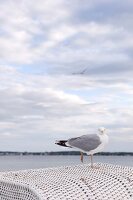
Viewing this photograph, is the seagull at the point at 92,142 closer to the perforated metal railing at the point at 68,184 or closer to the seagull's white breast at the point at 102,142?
the seagull's white breast at the point at 102,142

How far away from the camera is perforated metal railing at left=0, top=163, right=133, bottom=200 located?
10.1m

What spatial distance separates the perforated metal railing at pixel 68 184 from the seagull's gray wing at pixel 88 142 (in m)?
0.50

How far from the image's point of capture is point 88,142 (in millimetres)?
12430

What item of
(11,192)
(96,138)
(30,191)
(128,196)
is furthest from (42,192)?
(96,138)

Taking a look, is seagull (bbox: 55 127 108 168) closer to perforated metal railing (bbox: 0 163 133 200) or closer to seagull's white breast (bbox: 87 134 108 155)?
seagull's white breast (bbox: 87 134 108 155)

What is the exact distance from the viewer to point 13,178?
37.5 ft

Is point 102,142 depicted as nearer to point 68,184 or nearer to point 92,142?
point 92,142

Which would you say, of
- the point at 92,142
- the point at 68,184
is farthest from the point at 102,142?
the point at 68,184

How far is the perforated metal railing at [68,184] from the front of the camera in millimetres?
10117

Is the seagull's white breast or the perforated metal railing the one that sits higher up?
the seagull's white breast

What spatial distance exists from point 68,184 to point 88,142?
6.06 ft

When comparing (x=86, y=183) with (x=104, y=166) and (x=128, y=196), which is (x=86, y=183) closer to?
(x=128, y=196)

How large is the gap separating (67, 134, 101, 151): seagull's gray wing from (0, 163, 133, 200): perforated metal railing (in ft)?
1.64

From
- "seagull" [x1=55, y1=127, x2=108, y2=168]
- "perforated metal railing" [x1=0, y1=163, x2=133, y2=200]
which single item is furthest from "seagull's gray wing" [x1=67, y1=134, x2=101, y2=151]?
"perforated metal railing" [x1=0, y1=163, x2=133, y2=200]
